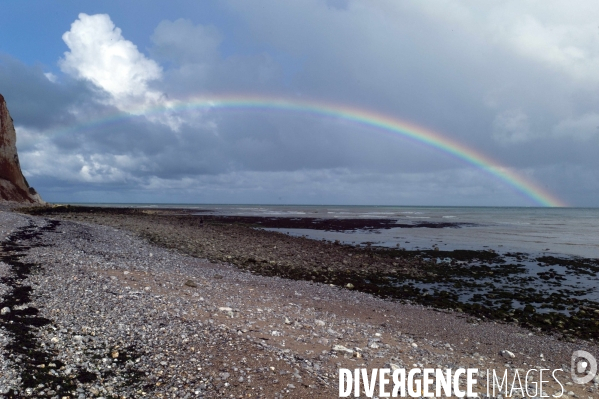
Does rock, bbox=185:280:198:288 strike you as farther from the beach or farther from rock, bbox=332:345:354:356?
rock, bbox=332:345:354:356

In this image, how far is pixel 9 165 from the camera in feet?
176

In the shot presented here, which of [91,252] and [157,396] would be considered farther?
[91,252]

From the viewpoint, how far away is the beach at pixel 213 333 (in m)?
6.57

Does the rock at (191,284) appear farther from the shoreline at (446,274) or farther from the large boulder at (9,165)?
the large boulder at (9,165)

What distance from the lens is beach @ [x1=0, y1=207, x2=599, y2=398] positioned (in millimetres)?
6574

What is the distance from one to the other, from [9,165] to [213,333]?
60.5 metres

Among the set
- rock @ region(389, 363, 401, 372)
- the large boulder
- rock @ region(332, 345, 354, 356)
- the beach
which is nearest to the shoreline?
the beach

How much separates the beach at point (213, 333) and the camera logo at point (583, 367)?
254 millimetres

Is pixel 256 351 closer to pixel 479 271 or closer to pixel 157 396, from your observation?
pixel 157 396

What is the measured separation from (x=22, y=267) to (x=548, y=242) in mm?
43930

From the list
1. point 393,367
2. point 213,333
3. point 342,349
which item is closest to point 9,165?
point 213,333

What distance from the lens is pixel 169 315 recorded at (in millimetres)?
9422

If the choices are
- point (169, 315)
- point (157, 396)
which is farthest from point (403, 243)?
point (157, 396)

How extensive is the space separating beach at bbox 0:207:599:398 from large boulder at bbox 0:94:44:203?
1744 inches
